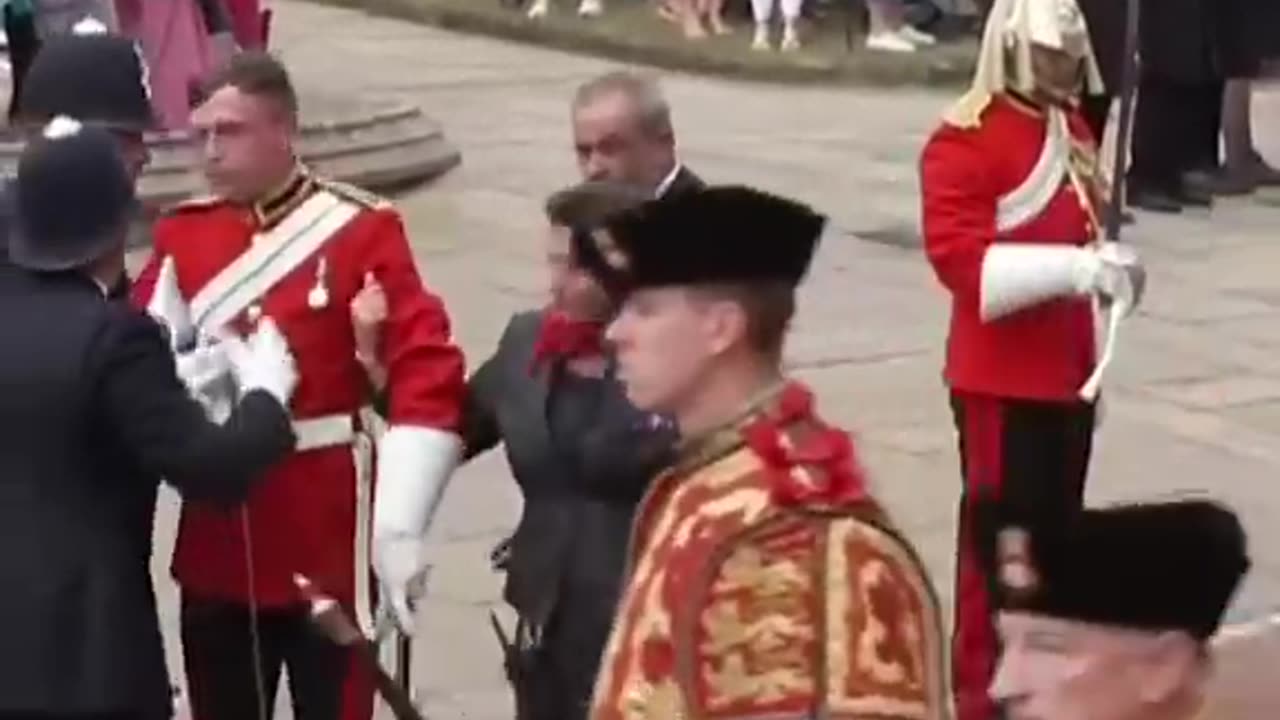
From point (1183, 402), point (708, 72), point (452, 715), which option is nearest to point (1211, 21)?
point (1183, 402)

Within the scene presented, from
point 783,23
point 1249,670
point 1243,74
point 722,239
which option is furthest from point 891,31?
point 722,239

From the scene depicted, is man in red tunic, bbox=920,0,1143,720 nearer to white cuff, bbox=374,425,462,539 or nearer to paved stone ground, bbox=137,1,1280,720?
paved stone ground, bbox=137,1,1280,720

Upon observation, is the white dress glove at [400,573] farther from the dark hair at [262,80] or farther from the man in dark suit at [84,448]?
the dark hair at [262,80]

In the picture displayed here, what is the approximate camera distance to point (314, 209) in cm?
570

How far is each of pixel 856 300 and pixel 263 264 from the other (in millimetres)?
6950

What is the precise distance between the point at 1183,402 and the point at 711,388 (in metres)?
6.84

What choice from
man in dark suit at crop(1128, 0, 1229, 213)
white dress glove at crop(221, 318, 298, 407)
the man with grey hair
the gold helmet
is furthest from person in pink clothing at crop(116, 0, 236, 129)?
the man with grey hair

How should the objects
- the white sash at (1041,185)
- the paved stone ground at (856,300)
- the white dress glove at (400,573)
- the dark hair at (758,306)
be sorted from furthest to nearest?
the paved stone ground at (856,300) → the white sash at (1041,185) → the white dress glove at (400,573) → the dark hair at (758,306)

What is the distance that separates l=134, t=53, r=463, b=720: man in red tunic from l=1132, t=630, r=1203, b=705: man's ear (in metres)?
2.39

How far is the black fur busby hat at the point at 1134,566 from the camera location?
3.31 meters

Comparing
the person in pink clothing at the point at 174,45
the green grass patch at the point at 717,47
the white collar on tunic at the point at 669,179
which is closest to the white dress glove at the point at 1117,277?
the white collar on tunic at the point at 669,179

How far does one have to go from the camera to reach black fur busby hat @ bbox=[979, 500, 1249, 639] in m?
3.31

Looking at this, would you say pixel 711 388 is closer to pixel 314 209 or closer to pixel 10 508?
pixel 10 508

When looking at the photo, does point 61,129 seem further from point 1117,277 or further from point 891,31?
point 891,31
